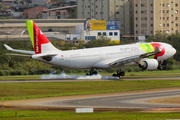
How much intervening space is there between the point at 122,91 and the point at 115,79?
14770 millimetres

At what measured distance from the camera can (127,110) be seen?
36969 mm

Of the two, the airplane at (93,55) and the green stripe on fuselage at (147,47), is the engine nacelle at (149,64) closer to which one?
the airplane at (93,55)

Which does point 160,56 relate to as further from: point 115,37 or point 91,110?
point 115,37

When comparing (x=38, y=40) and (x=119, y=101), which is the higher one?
(x=38, y=40)

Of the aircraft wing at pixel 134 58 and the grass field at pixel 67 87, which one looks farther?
the aircraft wing at pixel 134 58

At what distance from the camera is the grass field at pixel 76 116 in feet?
110

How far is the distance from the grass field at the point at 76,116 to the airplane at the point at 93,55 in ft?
83.9

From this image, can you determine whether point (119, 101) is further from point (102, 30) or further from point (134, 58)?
point (102, 30)

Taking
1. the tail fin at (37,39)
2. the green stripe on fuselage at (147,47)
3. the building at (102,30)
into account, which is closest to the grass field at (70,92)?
the tail fin at (37,39)

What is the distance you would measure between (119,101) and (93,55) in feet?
78.4

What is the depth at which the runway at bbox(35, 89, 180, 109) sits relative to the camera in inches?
1556

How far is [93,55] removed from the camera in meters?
65.5

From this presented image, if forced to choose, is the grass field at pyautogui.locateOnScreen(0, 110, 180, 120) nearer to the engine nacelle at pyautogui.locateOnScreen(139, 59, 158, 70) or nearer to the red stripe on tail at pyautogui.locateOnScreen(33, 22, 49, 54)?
the red stripe on tail at pyautogui.locateOnScreen(33, 22, 49, 54)

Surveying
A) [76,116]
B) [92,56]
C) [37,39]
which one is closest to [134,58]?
[92,56]
